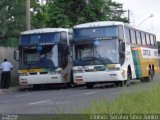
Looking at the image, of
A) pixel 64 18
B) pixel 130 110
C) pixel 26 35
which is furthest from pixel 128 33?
pixel 130 110

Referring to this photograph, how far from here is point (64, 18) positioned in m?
43.0

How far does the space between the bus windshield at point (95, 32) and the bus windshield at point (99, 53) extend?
15.8 inches

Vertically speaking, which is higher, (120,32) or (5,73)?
(120,32)

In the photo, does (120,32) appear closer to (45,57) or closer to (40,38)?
(45,57)

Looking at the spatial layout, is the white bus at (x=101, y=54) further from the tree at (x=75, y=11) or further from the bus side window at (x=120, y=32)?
the tree at (x=75, y=11)

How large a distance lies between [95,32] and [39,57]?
3470 millimetres

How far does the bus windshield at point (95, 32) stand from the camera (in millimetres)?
28609

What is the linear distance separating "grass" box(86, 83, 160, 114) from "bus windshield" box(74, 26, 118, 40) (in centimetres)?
1510

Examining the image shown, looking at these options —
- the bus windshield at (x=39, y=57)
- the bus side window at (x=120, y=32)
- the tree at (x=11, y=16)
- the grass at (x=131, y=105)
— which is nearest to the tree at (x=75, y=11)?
the bus windshield at (x=39, y=57)

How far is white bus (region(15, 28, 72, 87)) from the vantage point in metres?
30.1

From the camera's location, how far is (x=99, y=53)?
28.4m

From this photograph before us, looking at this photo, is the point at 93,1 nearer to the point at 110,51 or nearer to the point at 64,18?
the point at 64,18

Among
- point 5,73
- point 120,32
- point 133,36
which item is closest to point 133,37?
point 133,36

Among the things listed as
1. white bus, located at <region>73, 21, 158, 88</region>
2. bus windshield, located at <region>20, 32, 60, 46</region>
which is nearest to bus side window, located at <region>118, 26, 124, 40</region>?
white bus, located at <region>73, 21, 158, 88</region>
